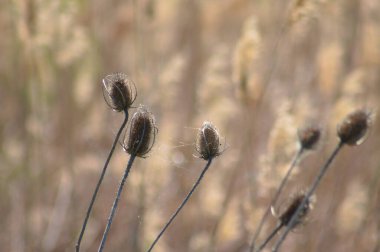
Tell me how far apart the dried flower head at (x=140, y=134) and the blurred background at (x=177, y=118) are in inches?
26.4

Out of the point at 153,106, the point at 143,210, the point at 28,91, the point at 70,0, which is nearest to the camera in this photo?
the point at 70,0

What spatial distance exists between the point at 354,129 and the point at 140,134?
1.66 feet

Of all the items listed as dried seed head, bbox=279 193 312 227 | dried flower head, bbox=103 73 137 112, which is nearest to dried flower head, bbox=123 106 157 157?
dried flower head, bbox=103 73 137 112

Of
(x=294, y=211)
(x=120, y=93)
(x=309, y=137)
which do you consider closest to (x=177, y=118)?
(x=309, y=137)

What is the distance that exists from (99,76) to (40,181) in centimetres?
68

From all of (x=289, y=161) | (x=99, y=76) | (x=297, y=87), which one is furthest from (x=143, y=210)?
(x=297, y=87)

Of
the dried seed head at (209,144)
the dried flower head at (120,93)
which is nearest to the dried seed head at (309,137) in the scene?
the dried seed head at (209,144)

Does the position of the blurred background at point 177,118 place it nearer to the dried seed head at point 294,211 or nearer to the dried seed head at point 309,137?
the dried seed head at point 309,137

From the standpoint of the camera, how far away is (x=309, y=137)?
4.65 ft

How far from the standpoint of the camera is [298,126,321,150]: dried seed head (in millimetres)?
1418

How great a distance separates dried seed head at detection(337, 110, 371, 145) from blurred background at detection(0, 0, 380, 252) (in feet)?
1.19

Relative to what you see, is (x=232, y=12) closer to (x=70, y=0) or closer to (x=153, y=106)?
(x=153, y=106)

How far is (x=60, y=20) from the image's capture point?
2.35 meters

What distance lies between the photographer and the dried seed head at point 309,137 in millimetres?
1418
